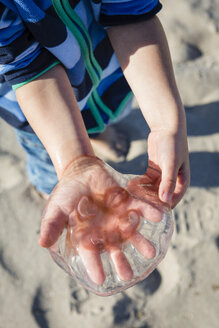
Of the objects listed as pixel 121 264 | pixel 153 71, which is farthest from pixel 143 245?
pixel 153 71

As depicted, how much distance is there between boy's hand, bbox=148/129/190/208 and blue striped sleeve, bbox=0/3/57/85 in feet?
1.15

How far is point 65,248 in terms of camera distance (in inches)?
32.6

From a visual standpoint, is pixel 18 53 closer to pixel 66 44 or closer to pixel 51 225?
pixel 66 44

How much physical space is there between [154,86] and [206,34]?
99 cm

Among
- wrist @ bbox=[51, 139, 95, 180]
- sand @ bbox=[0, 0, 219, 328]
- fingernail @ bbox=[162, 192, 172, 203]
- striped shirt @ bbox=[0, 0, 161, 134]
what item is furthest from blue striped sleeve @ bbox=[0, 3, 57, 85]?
sand @ bbox=[0, 0, 219, 328]

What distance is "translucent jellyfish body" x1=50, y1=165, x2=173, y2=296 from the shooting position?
0.77m

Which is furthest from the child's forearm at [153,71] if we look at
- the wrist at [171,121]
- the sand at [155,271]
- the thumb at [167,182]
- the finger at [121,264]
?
the sand at [155,271]

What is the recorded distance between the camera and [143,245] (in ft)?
2.57

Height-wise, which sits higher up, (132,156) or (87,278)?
(87,278)

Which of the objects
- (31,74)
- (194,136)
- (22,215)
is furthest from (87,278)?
(194,136)

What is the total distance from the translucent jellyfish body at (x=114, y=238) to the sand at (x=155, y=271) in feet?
1.59

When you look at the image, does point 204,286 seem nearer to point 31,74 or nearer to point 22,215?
point 22,215

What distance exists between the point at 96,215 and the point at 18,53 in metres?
0.42

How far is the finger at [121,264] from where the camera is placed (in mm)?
761
